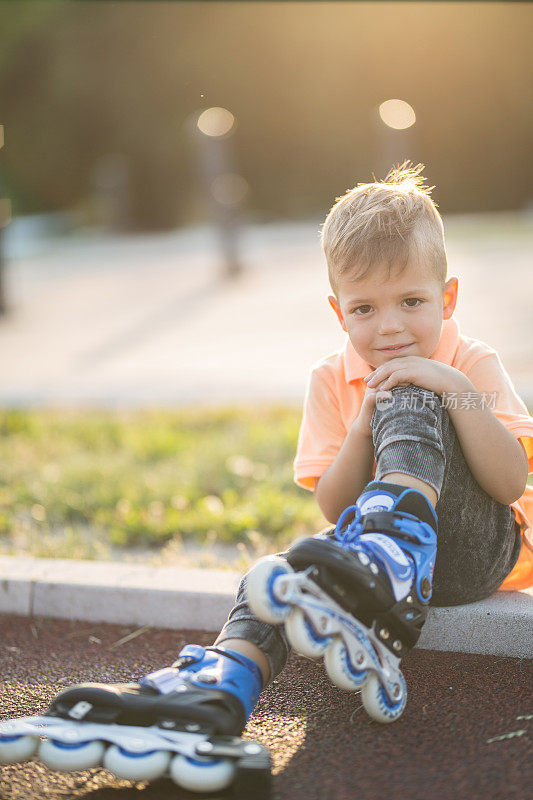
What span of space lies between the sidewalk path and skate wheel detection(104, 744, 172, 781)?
3.28 m

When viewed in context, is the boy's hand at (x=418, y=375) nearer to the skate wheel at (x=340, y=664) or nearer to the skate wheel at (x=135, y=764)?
the skate wheel at (x=340, y=664)

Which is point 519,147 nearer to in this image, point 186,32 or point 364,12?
point 364,12

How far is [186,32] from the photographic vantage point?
20.2 metres

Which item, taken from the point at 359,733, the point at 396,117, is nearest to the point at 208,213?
the point at 396,117

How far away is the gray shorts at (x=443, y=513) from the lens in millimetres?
1957

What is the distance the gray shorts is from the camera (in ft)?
6.42

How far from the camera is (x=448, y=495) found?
6.79ft

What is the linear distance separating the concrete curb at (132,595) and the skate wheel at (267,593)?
2.47 ft

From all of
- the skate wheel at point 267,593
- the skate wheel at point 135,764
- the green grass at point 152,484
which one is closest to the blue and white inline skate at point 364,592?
the skate wheel at point 267,593

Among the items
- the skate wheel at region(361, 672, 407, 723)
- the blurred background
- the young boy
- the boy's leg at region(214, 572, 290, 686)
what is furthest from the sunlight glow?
the skate wheel at region(361, 672, 407, 723)

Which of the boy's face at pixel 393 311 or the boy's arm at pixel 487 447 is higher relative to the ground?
the boy's face at pixel 393 311

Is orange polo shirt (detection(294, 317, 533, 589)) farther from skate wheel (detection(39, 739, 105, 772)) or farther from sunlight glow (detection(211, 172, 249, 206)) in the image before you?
sunlight glow (detection(211, 172, 249, 206))

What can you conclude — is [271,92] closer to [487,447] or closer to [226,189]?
[226,189]

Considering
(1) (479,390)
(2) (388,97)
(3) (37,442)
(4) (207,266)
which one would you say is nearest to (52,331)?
(4) (207,266)
